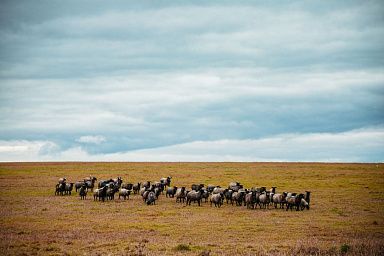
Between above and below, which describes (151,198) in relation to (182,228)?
above

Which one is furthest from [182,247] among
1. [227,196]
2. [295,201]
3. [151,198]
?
[227,196]

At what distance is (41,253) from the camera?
757 inches

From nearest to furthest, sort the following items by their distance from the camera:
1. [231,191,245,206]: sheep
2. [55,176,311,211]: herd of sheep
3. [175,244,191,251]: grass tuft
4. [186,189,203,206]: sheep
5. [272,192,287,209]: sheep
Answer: [175,244,191,251]: grass tuft, [55,176,311,211]: herd of sheep, [272,192,287,209]: sheep, [231,191,245,206]: sheep, [186,189,203,206]: sheep

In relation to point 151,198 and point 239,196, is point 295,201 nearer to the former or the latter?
point 239,196

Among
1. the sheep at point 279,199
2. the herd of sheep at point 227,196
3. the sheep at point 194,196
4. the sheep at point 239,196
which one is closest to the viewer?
the herd of sheep at point 227,196

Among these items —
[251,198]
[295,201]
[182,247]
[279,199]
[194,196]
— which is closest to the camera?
[182,247]

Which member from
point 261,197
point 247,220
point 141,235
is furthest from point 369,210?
point 141,235

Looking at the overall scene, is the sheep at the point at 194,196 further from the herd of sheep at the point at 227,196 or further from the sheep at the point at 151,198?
the sheep at the point at 151,198

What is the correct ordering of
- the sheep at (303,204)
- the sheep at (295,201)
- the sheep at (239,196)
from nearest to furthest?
→ 1. the sheep at (295,201)
2. the sheep at (303,204)
3. the sheep at (239,196)

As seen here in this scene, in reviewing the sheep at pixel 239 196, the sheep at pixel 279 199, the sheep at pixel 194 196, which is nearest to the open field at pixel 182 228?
the sheep at pixel 194 196

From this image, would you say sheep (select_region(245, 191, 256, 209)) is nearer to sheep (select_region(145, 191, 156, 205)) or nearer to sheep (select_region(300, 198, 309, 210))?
sheep (select_region(300, 198, 309, 210))

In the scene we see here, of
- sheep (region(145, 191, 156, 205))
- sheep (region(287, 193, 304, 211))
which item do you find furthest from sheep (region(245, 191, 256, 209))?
sheep (region(145, 191, 156, 205))

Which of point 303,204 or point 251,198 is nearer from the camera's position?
point 303,204

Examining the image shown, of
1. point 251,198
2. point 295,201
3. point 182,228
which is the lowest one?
point 182,228
